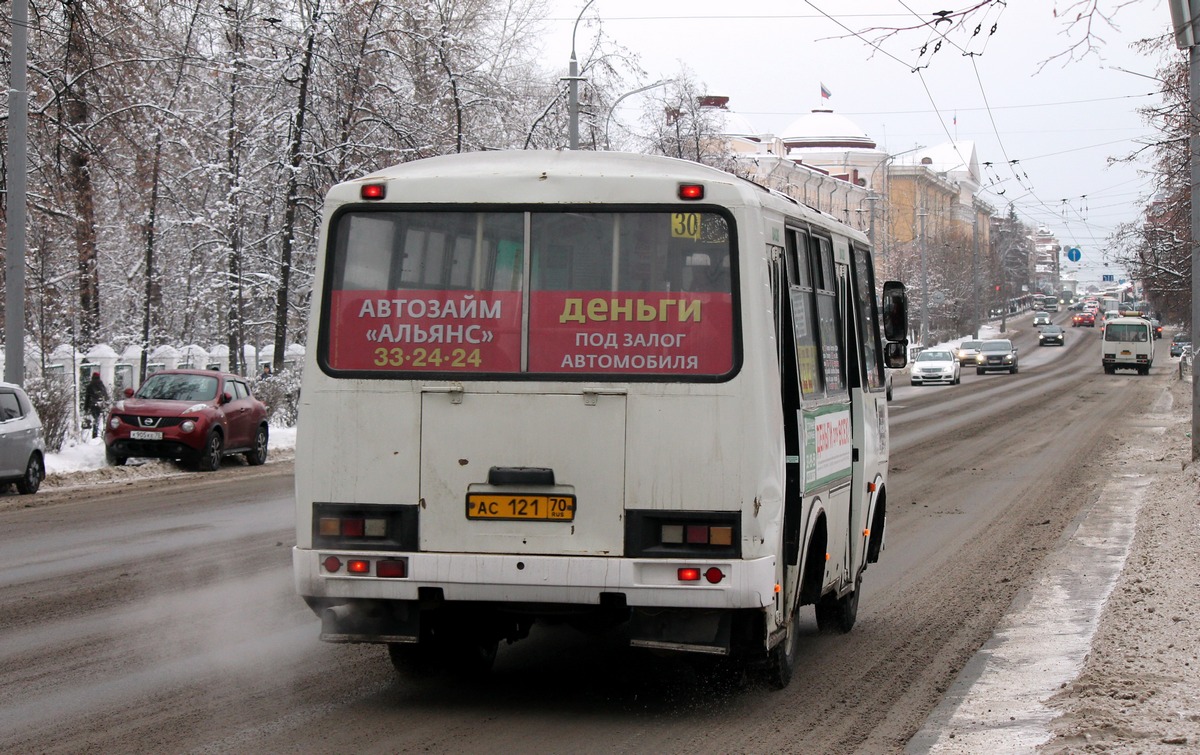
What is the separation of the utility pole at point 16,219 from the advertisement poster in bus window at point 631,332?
16600 millimetres

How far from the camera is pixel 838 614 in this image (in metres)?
9.76

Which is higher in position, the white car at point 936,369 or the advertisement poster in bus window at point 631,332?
the advertisement poster in bus window at point 631,332

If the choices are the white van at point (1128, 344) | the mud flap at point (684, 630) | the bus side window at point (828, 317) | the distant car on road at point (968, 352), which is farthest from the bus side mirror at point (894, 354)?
the distant car on road at point (968, 352)

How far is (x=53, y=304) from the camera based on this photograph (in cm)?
3494

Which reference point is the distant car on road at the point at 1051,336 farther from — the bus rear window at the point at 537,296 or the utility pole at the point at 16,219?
the bus rear window at the point at 537,296

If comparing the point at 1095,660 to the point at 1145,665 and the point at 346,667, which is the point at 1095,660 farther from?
the point at 346,667

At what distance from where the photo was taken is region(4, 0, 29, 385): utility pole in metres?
21.4

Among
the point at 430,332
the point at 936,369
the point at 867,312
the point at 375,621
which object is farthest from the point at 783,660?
the point at 936,369

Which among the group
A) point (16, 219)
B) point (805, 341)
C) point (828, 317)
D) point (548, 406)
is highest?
point (16, 219)

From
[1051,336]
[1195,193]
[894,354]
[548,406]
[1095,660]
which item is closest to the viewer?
[548,406]

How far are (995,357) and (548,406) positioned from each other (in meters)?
68.5

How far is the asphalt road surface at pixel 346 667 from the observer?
675 centimetres

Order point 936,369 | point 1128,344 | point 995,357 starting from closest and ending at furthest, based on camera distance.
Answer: point 936,369
point 1128,344
point 995,357

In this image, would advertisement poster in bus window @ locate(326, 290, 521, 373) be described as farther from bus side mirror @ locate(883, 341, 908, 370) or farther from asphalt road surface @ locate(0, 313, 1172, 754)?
bus side mirror @ locate(883, 341, 908, 370)
